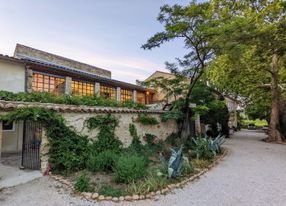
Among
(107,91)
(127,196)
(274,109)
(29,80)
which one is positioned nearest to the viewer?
(127,196)

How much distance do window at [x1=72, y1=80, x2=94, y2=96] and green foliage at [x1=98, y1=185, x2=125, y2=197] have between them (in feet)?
32.1

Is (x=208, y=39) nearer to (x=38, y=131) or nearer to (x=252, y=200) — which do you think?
(x=252, y=200)

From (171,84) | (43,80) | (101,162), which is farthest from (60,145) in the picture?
(171,84)

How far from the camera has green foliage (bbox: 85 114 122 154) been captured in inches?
284

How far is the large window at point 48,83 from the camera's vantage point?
11.3 meters

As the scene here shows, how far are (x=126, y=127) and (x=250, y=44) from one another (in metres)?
9.35

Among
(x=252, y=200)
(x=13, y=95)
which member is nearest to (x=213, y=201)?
(x=252, y=200)

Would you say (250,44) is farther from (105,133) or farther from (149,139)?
(105,133)

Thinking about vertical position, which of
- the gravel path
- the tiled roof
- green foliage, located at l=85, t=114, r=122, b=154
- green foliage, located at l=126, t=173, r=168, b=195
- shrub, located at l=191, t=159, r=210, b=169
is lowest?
the gravel path

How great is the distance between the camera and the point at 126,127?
29.4 feet

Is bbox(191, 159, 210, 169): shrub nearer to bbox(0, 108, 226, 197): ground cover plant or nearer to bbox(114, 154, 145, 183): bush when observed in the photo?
bbox(0, 108, 226, 197): ground cover plant

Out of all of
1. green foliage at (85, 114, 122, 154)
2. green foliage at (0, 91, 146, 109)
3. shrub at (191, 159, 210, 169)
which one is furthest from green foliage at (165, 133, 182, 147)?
green foliage at (85, 114, 122, 154)

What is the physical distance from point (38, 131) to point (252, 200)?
7608mm

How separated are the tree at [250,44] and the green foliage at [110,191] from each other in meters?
7.80
